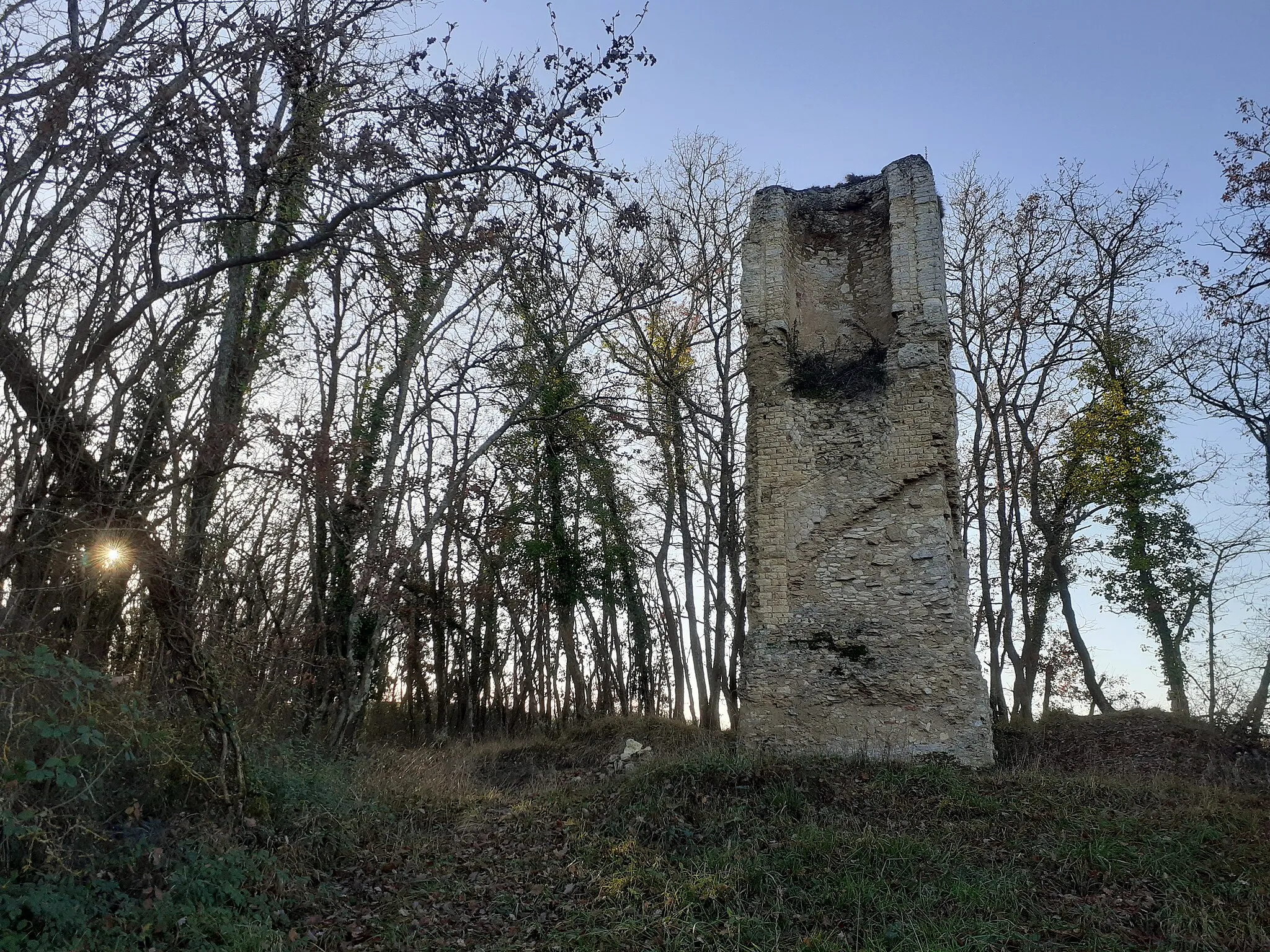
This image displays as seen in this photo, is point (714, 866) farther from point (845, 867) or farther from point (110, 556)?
point (110, 556)

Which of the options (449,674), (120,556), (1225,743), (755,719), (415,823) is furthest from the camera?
(449,674)

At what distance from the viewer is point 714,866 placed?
24.7ft

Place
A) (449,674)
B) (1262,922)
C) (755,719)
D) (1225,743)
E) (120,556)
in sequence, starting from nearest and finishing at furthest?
1. (1262,922)
2. (120,556)
3. (755,719)
4. (1225,743)
5. (449,674)

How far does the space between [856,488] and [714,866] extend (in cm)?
616

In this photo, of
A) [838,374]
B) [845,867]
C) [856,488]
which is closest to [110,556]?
[845,867]

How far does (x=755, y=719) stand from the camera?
1179cm

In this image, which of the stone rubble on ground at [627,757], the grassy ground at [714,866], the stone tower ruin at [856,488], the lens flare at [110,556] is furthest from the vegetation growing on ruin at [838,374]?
the lens flare at [110,556]

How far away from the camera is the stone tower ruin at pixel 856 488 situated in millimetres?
11445

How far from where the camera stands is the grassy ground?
20.7ft

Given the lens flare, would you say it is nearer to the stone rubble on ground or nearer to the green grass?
the green grass

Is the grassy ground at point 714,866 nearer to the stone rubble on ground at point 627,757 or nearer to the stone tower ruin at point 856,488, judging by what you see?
the stone tower ruin at point 856,488

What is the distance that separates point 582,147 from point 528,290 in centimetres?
194

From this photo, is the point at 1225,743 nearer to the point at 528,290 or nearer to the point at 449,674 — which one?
the point at 528,290

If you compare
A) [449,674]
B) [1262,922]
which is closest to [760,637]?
[1262,922]
